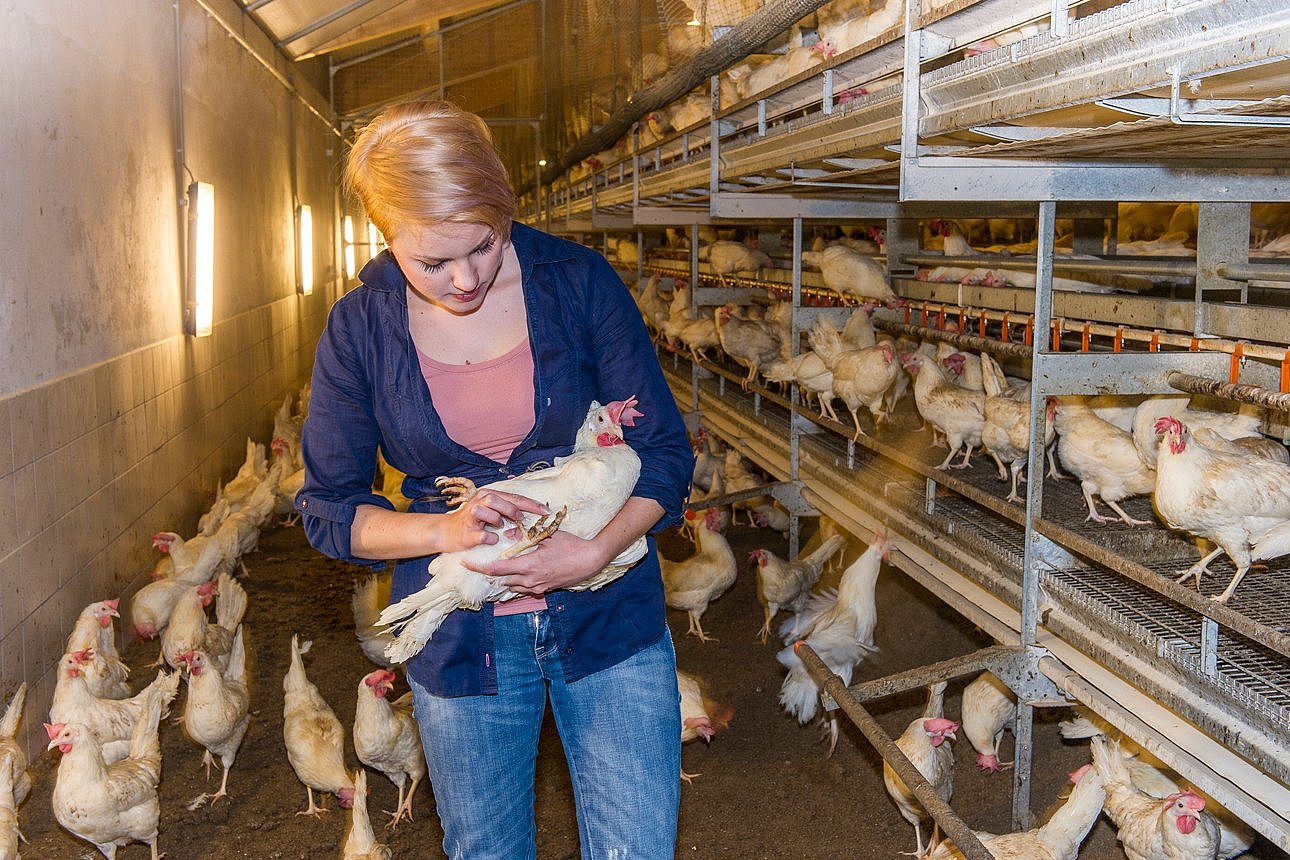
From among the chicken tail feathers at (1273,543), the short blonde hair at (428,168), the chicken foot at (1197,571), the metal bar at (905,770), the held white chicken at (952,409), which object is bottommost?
the metal bar at (905,770)

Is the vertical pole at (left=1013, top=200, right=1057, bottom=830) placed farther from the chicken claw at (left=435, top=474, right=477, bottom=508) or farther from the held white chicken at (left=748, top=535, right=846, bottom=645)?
the held white chicken at (left=748, top=535, right=846, bottom=645)

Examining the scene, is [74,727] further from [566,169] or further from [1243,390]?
[566,169]

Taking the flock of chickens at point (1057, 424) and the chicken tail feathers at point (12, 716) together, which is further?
the chicken tail feathers at point (12, 716)

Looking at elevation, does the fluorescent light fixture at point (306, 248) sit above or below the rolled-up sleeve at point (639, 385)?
above

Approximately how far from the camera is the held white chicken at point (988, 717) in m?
3.98

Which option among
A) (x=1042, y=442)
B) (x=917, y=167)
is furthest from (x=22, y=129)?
(x=1042, y=442)

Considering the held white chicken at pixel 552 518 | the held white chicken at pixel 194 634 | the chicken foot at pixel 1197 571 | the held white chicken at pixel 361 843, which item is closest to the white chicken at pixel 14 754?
the held white chicken at pixel 194 634

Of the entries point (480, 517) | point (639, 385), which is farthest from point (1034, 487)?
point (480, 517)

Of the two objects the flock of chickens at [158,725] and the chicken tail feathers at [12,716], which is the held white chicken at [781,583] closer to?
the flock of chickens at [158,725]

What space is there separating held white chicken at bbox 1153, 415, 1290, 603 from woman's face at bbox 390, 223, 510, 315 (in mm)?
2004

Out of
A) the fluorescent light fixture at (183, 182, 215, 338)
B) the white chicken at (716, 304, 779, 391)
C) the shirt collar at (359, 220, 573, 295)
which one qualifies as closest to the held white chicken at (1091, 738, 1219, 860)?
the shirt collar at (359, 220, 573, 295)

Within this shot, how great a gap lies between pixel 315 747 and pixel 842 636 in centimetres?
214

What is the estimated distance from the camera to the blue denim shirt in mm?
1793

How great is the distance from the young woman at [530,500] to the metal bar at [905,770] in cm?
94
